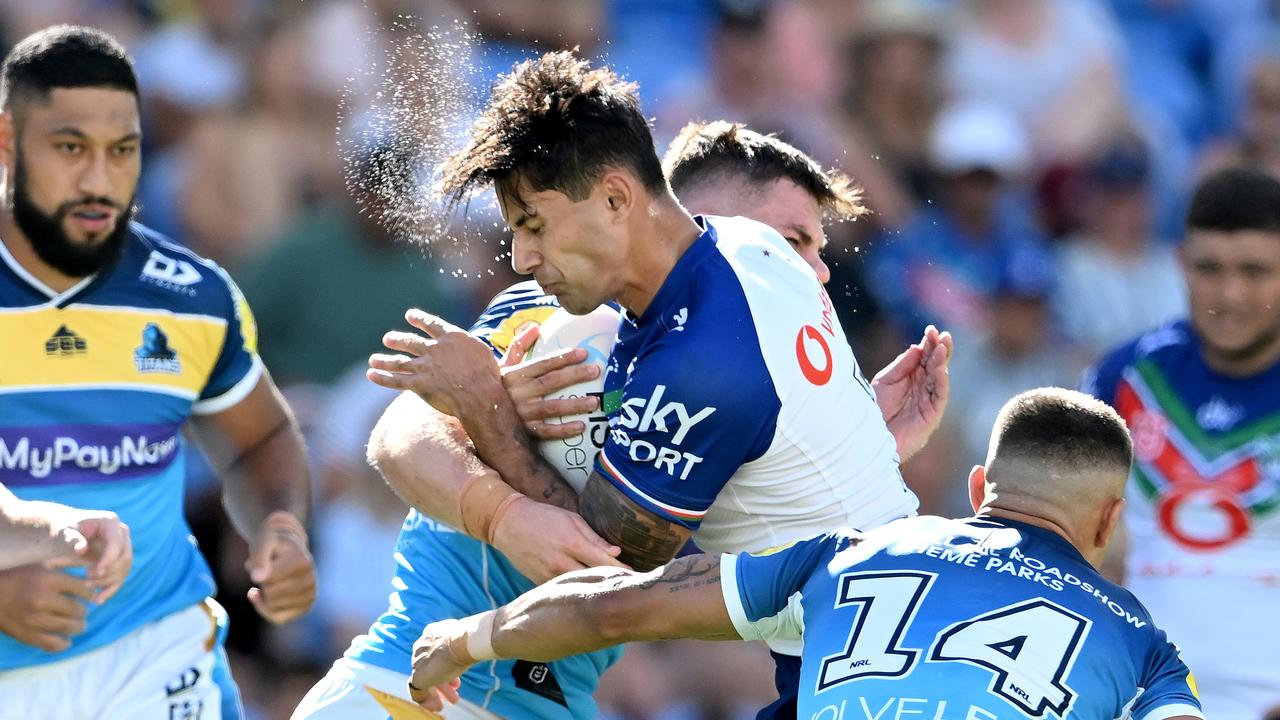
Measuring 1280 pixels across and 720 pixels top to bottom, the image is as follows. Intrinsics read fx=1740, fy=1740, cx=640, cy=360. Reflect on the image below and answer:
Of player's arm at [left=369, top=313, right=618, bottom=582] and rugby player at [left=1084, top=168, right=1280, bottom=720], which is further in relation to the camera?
rugby player at [left=1084, top=168, right=1280, bottom=720]

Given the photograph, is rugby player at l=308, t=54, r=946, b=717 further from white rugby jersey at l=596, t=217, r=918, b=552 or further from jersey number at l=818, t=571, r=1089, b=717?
jersey number at l=818, t=571, r=1089, b=717

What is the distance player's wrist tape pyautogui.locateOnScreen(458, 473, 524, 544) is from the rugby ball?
221mm

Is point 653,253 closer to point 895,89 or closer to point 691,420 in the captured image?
point 691,420

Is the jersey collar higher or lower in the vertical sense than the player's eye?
lower

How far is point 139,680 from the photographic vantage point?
18.3 feet

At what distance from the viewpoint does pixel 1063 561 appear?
12.6ft

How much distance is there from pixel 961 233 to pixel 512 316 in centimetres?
539

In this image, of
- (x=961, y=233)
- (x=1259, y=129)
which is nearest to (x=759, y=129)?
(x=961, y=233)

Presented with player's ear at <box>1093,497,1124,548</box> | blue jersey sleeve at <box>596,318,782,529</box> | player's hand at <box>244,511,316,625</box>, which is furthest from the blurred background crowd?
player's ear at <box>1093,497,1124,548</box>

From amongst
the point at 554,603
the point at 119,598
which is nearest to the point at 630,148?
the point at 554,603

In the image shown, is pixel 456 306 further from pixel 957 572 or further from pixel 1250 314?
pixel 957 572

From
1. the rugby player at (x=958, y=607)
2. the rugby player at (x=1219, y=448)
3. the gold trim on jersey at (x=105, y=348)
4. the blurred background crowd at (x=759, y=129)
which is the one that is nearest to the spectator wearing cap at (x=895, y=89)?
the blurred background crowd at (x=759, y=129)

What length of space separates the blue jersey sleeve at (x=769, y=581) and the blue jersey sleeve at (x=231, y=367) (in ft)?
8.54

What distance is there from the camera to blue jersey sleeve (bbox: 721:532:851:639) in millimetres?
3902
